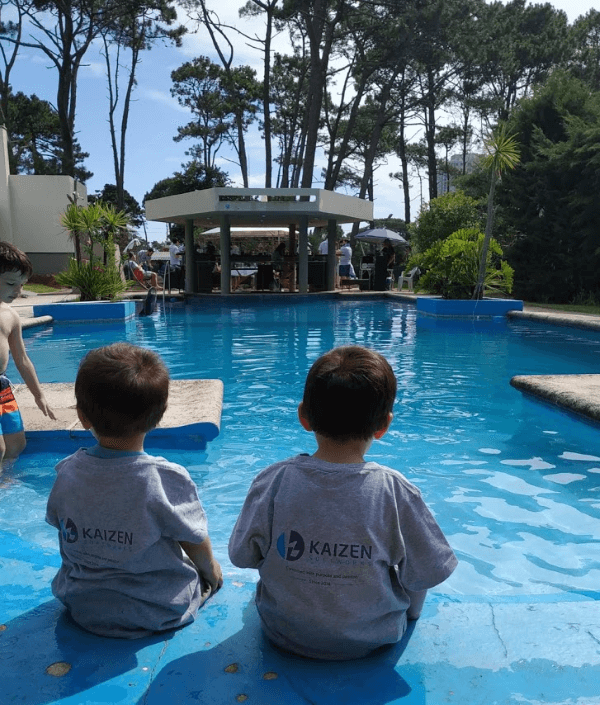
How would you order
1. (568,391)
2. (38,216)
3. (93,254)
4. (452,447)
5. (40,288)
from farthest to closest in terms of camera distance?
(38,216)
(40,288)
(93,254)
(568,391)
(452,447)

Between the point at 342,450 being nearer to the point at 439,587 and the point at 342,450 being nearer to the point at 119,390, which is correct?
the point at 119,390

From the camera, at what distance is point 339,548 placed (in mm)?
1593

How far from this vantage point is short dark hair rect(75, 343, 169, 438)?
5.70ft

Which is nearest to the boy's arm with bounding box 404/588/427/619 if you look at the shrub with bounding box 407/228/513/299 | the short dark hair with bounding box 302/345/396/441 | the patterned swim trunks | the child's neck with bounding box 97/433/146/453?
the short dark hair with bounding box 302/345/396/441

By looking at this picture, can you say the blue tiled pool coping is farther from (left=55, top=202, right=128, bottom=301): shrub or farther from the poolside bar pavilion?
the poolside bar pavilion

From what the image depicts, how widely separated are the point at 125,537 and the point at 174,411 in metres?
2.93

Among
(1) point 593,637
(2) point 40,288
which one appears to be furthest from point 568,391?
(2) point 40,288

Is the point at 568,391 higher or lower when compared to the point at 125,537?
lower

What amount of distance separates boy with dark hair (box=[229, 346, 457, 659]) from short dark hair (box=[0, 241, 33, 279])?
7.10 ft

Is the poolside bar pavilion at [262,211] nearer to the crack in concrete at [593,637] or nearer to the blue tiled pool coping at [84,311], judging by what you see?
the blue tiled pool coping at [84,311]

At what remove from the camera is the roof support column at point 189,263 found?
1967cm

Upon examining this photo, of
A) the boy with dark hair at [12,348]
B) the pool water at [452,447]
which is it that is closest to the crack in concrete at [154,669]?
the pool water at [452,447]

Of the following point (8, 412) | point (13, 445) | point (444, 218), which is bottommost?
point (13, 445)

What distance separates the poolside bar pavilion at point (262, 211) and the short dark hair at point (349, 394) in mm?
16469
